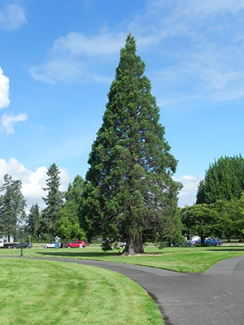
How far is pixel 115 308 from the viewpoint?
7.65 meters

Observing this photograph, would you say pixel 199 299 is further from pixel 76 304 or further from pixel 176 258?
pixel 176 258

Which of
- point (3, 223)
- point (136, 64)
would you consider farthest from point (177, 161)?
point (3, 223)

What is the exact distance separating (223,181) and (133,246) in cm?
5006

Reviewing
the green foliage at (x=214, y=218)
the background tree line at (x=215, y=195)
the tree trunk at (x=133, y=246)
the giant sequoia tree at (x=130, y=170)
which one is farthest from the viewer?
the background tree line at (x=215, y=195)

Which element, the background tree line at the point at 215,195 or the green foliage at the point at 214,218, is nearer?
the green foliage at the point at 214,218

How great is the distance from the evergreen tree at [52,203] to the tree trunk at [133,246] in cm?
5938

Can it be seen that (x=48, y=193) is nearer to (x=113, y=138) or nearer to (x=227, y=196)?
(x=227, y=196)

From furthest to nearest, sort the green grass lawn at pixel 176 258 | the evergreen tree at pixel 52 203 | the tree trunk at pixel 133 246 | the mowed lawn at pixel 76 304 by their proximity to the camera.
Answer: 1. the evergreen tree at pixel 52 203
2. the tree trunk at pixel 133 246
3. the green grass lawn at pixel 176 258
4. the mowed lawn at pixel 76 304

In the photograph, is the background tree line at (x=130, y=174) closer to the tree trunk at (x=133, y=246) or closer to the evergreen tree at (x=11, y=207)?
the tree trunk at (x=133, y=246)

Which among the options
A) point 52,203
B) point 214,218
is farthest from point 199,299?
point 52,203

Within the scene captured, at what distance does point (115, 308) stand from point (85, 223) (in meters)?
24.6

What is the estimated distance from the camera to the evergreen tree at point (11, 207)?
96756 mm

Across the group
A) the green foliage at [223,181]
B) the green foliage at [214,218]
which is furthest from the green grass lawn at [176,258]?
the green foliage at [223,181]

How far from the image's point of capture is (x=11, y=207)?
326 feet
